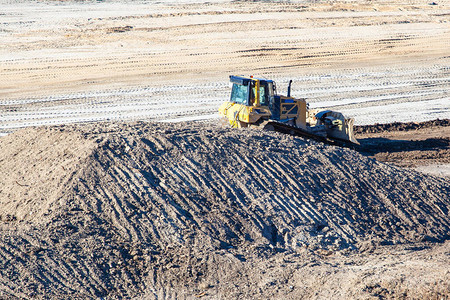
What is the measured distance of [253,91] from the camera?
14.9 metres

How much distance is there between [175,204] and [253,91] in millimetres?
5669

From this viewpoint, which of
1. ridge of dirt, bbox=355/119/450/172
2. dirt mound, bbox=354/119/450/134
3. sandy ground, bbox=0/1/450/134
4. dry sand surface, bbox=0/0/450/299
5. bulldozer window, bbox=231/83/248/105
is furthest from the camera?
sandy ground, bbox=0/1/450/134

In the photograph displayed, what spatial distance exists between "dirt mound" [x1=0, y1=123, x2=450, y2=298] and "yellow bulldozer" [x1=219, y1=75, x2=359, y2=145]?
248 centimetres

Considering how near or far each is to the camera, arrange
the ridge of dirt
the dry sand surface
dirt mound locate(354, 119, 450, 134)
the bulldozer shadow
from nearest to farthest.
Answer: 1. the dry sand surface
2. the ridge of dirt
3. the bulldozer shadow
4. dirt mound locate(354, 119, 450, 134)

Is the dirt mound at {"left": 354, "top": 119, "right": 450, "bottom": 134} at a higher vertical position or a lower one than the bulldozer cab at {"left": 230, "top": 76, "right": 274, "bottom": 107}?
lower

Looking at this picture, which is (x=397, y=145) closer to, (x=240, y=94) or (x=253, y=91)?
(x=253, y=91)

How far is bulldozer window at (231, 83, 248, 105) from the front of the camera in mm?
15079

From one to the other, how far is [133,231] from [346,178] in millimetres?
4533

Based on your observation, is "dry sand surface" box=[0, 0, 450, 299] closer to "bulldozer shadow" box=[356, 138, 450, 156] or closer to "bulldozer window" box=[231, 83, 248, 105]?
"bulldozer shadow" box=[356, 138, 450, 156]

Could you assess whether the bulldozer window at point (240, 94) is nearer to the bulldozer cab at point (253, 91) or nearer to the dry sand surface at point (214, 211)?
the bulldozer cab at point (253, 91)

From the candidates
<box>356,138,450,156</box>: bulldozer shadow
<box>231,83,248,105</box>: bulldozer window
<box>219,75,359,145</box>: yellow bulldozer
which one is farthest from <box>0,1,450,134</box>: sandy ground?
<box>231,83,248,105</box>: bulldozer window

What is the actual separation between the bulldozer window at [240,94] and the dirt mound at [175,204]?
2.82m

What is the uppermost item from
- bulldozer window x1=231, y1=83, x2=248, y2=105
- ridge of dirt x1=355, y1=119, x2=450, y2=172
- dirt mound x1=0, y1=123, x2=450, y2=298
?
bulldozer window x1=231, y1=83, x2=248, y2=105

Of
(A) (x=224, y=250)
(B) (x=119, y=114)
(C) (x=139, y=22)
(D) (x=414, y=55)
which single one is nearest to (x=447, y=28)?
(D) (x=414, y=55)
